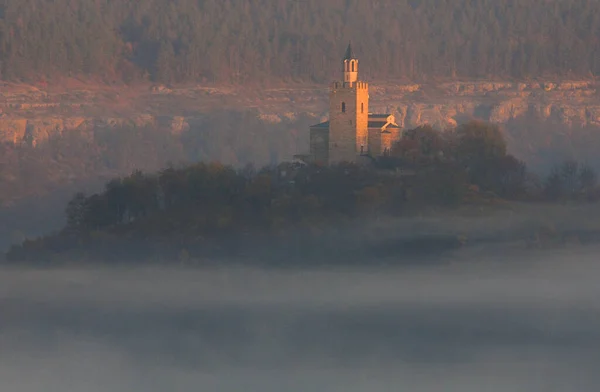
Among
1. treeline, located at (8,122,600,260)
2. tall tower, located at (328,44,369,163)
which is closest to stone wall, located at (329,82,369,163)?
tall tower, located at (328,44,369,163)

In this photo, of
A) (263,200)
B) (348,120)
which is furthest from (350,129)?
(263,200)

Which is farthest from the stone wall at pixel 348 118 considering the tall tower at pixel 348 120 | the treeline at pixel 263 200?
the treeline at pixel 263 200

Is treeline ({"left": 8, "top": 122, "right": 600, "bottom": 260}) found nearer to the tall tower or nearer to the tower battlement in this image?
the tall tower

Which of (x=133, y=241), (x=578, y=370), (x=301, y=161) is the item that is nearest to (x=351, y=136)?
(x=301, y=161)

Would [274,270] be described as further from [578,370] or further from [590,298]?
[578,370]

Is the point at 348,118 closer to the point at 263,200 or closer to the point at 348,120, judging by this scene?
the point at 348,120

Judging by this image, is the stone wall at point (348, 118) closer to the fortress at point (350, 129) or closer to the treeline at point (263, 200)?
the fortress at point (350, 129)
